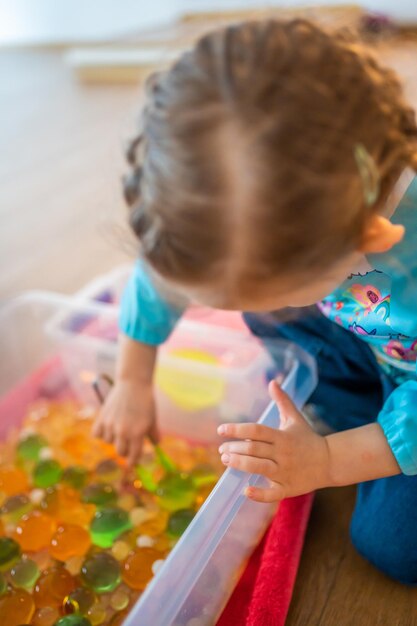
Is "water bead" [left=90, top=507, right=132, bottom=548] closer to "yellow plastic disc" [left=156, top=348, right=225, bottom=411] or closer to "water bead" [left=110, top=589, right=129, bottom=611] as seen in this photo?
"water bead" [left=110, top=589, right=129, bottom=611]

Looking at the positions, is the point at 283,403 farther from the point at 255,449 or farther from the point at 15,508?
the point at 15,508

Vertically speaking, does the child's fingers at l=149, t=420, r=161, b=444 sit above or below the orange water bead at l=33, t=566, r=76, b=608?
above

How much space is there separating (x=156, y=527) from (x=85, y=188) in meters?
1.04

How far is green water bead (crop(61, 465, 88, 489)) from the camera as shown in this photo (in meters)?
0.77

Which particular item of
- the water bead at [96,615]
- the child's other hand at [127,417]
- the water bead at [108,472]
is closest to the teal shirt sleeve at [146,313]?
the child's other hand at [127,417]

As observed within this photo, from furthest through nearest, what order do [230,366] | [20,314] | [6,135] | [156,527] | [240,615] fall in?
[6,135] < [20,314] < [230,366] < [156,527] < [240,615]

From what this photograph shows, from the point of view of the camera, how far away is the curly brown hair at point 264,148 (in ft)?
1.30

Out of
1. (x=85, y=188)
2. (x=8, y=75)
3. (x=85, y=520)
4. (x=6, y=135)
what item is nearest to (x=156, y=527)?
(x=85, y=520)

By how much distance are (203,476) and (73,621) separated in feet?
0.73

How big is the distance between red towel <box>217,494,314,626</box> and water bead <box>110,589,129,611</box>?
93mm

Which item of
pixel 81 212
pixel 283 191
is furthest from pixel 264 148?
pixel 81 212

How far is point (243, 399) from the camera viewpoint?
804 millimetres

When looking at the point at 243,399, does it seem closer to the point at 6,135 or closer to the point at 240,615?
the point at 240,615

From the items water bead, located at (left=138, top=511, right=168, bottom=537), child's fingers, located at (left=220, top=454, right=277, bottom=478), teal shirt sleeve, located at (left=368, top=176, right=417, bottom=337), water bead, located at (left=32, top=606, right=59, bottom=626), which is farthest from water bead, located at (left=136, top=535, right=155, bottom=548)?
teal shirt sleeve, located at (left=368, top=176, right=417, bottom=337)
